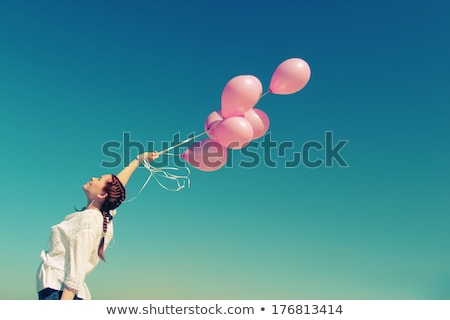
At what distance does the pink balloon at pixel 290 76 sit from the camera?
7184mm

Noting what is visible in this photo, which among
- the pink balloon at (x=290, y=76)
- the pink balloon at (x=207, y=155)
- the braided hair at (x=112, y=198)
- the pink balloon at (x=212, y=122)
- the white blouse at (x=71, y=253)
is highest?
the pink balloon at (x=290, y=76)

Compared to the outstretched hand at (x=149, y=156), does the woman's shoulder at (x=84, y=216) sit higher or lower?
lower

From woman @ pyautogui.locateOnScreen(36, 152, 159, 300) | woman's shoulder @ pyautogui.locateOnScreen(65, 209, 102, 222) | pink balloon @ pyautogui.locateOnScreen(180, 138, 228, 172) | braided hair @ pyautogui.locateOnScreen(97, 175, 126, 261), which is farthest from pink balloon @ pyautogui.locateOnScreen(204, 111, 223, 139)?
woman's shoulder @ pyautogui.locateOnScreen(65, 209, 102, 222)

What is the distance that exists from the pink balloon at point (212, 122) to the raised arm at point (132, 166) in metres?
0.90

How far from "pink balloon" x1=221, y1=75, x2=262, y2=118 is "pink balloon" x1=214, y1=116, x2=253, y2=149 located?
0.70 feet

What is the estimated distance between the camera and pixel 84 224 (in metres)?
5.26

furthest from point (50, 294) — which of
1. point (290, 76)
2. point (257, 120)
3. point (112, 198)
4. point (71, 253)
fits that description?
point (290, 76)

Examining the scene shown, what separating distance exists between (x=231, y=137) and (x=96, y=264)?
254 centimetres

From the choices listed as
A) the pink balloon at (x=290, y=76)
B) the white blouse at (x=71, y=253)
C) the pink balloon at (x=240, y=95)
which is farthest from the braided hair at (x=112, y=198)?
the pink balloon at (x=290, y=76)

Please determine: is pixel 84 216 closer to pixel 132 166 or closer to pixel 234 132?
pixel 132 166

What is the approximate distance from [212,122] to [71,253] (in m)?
3.04

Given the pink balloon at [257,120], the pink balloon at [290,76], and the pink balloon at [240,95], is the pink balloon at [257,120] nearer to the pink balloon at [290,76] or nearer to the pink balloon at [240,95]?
the pink balloon at [240,95]

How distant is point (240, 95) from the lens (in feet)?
22.0

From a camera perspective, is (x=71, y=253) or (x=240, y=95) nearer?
(x=71, y=253)
